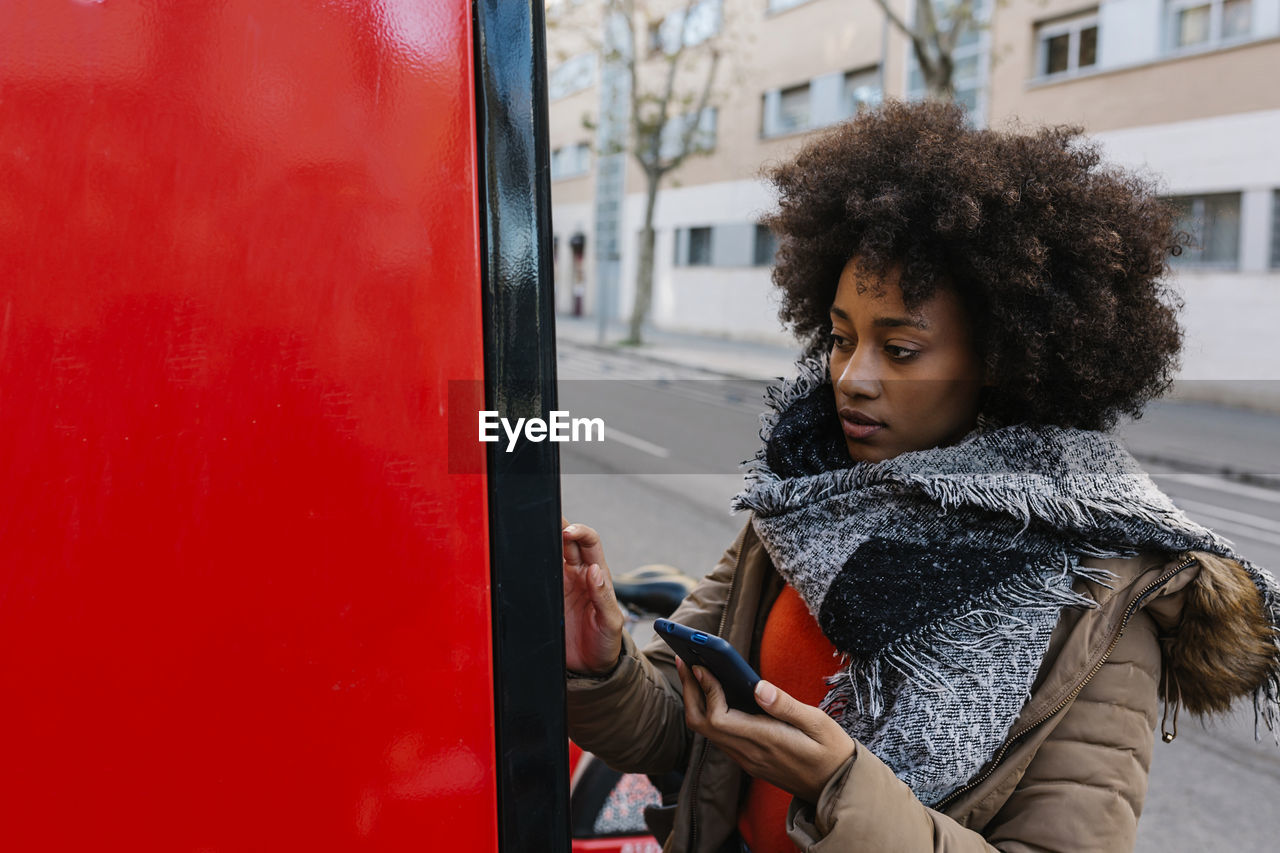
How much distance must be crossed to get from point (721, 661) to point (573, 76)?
88.8ft

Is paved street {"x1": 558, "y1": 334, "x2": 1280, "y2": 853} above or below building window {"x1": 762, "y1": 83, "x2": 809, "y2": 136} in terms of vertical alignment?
below

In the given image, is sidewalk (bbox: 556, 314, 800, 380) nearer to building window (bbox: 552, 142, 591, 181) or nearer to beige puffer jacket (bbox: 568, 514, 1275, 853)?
building window (bbox: 552, 142, 591, 181)

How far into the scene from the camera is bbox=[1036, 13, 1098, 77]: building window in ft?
50.2

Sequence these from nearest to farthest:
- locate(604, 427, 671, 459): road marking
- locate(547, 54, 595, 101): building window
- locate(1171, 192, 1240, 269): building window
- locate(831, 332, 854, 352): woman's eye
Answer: locate(831, 332, 854, 352): woman's eye, locate(604, 427, 671, 459): road marking, locate(1171, 192, 1240, 269): building window, locate(547, 54, 595, 101): building window

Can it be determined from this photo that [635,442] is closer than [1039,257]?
No

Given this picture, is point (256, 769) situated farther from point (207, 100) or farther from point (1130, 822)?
point (1130, 822)

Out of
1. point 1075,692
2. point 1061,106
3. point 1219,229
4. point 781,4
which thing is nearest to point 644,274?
point 781,4

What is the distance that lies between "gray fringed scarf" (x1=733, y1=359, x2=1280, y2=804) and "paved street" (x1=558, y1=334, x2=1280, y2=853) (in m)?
0.24

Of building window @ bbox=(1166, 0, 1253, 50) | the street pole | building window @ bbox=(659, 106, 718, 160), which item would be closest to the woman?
building window @ bbox=(1166, 0, 1253, 50)

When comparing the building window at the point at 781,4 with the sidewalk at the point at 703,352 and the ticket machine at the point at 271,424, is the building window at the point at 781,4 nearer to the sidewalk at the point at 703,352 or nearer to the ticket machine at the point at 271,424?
the sidewalk at the point at 703,352

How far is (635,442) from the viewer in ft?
31.8

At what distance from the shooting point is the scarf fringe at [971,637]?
110 cm

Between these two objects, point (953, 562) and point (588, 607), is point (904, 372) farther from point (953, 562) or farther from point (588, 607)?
point (588, 607)

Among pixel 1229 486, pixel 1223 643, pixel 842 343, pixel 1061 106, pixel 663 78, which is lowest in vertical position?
pixel 1229 486
